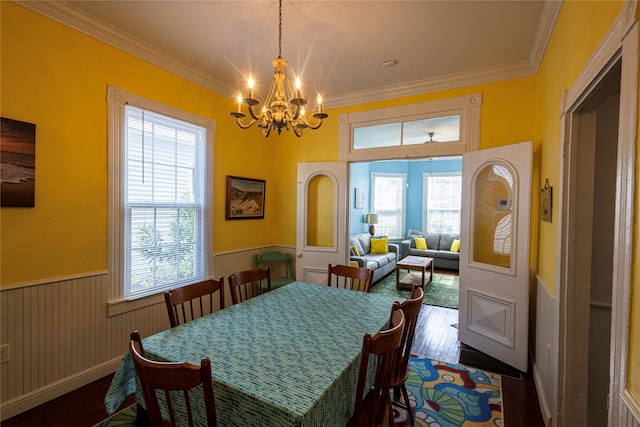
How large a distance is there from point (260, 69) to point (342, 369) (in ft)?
9.84

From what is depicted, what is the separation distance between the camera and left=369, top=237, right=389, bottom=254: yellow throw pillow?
6.59m

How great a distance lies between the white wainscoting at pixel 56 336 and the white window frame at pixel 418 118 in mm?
3016

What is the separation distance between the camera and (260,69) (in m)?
3.11

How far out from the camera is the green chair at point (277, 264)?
13.1 feet

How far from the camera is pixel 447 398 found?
7.45ft

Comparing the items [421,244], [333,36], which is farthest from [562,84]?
[421,244]

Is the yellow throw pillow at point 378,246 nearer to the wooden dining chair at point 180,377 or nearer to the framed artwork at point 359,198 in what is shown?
the framed artwork at point 359,198

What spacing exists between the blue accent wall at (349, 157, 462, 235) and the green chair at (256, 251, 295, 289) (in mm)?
3390

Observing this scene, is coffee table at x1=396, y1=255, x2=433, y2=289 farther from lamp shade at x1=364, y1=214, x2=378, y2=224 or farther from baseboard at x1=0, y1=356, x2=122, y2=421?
baseboard at x1=0, y1=356, x2=122, y2=421

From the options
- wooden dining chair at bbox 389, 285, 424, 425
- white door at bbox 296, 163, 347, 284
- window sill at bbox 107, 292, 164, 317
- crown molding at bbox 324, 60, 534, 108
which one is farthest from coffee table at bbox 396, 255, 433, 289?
window sill at bbox 107, 292, 164, 317

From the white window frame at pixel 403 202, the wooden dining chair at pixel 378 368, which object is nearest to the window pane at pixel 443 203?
the white window frame at pixel 403 202

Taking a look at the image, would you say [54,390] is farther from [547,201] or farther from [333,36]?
[547,201]

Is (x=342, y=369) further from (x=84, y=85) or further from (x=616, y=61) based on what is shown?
(x=84, y=85)

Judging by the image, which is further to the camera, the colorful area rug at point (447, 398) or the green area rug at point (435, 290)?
the green area rug at point (435, 290)
